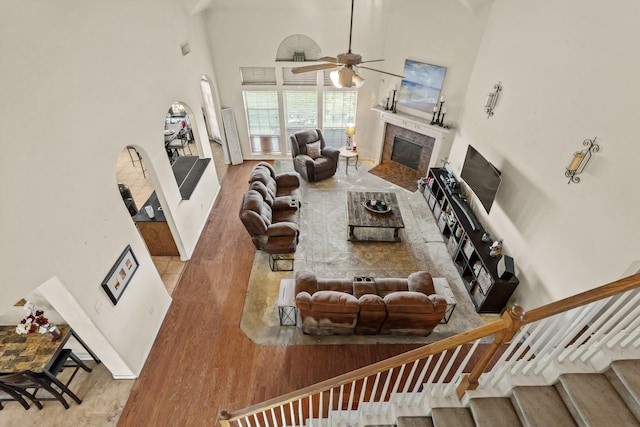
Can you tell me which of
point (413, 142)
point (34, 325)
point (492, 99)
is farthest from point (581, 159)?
point (34, 325)

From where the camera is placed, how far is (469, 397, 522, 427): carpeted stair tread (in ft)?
7.79

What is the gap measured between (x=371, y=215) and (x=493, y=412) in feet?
13.8

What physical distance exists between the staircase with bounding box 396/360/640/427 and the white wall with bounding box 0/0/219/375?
11.9 ft

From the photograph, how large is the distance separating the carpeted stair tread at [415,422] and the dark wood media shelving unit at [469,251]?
2692mm

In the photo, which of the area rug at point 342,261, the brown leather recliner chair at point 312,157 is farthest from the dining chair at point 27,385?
the brown leather recliner chair at point 312,157

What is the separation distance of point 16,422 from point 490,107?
8209 mm

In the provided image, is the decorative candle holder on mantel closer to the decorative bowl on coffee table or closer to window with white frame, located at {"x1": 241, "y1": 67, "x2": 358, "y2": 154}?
window with white frame, located at {"x1": 241, "y1": 67, "x2": 358, "y2": 154}

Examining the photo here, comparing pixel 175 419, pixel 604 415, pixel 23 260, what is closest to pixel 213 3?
pixel 23 260

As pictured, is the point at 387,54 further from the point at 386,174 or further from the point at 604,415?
the point at 604,415

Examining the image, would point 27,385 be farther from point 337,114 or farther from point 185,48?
point 337,114

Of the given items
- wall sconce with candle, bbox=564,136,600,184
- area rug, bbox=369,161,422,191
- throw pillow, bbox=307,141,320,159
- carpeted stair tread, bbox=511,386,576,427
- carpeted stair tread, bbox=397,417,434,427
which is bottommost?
area rug, bbox=369,161,422,191

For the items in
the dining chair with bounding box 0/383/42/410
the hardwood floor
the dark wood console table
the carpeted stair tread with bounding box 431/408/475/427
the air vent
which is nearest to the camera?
the carpeted stair tread with bounding box 431/408/475/427

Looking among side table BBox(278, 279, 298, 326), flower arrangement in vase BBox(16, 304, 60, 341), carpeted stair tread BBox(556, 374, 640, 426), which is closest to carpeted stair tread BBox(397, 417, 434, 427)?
carpeted stair tread BBox(556, 374, 640, 426)

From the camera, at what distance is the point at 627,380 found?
2189mm
